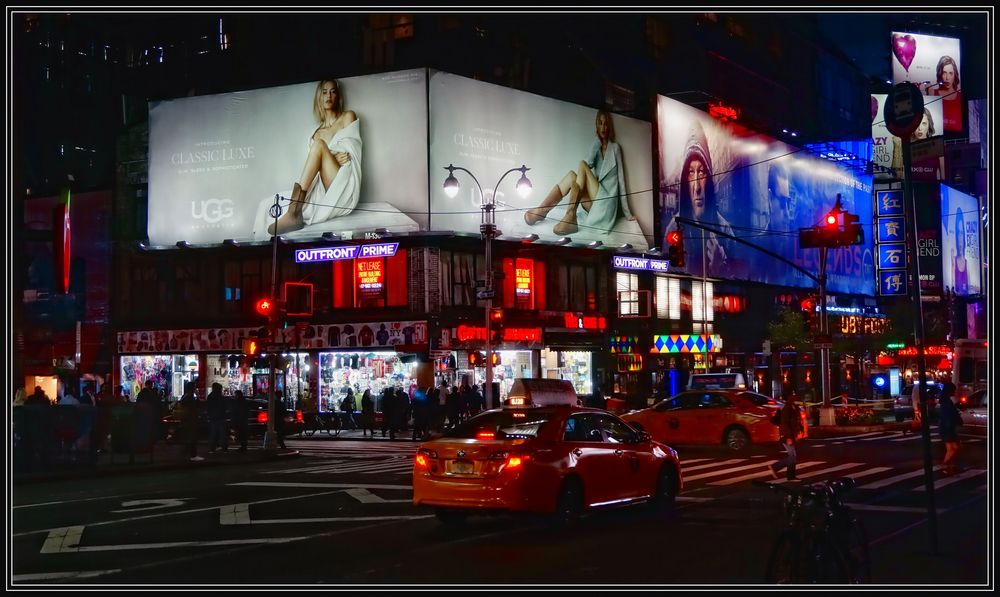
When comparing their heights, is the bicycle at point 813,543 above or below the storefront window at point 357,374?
below

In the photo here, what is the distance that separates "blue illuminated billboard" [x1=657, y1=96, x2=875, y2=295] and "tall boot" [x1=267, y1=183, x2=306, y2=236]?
63.2ft

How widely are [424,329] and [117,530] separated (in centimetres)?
3014

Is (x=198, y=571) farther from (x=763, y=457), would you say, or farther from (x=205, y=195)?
(x=205, y=195)

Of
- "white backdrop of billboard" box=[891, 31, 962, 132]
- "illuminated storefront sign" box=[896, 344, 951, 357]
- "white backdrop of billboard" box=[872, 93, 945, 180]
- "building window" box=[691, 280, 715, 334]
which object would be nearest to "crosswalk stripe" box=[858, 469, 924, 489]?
"building window" box=[691, 280, 715, 334]

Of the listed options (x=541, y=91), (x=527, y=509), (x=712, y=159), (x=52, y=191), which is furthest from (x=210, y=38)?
(x=527, y=509)

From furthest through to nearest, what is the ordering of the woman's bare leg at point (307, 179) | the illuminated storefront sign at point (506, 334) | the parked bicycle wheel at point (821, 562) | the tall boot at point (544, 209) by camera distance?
the tall boot at point (544, 209) → the woman's bare leg at point (307, 179) → the illuminated storefront sign at point (506, 334) → the parked bicycle wheel at point (821, 562)

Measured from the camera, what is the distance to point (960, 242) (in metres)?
91.6

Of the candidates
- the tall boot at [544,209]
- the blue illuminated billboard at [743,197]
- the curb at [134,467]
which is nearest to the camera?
the curb at [134,467]

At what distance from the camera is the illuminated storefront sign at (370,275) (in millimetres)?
46094

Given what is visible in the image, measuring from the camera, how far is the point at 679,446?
97.0 feet

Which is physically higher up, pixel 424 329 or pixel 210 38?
pixel 210 38

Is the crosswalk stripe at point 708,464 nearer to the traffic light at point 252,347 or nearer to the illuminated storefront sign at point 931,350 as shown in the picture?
the traffic light at point 252,347

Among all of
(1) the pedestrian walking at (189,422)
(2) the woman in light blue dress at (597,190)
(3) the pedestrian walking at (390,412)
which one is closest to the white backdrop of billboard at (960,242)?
(2) the woman in light blue dress at (597,190)

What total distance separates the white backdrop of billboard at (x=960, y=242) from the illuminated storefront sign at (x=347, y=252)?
5713cm
